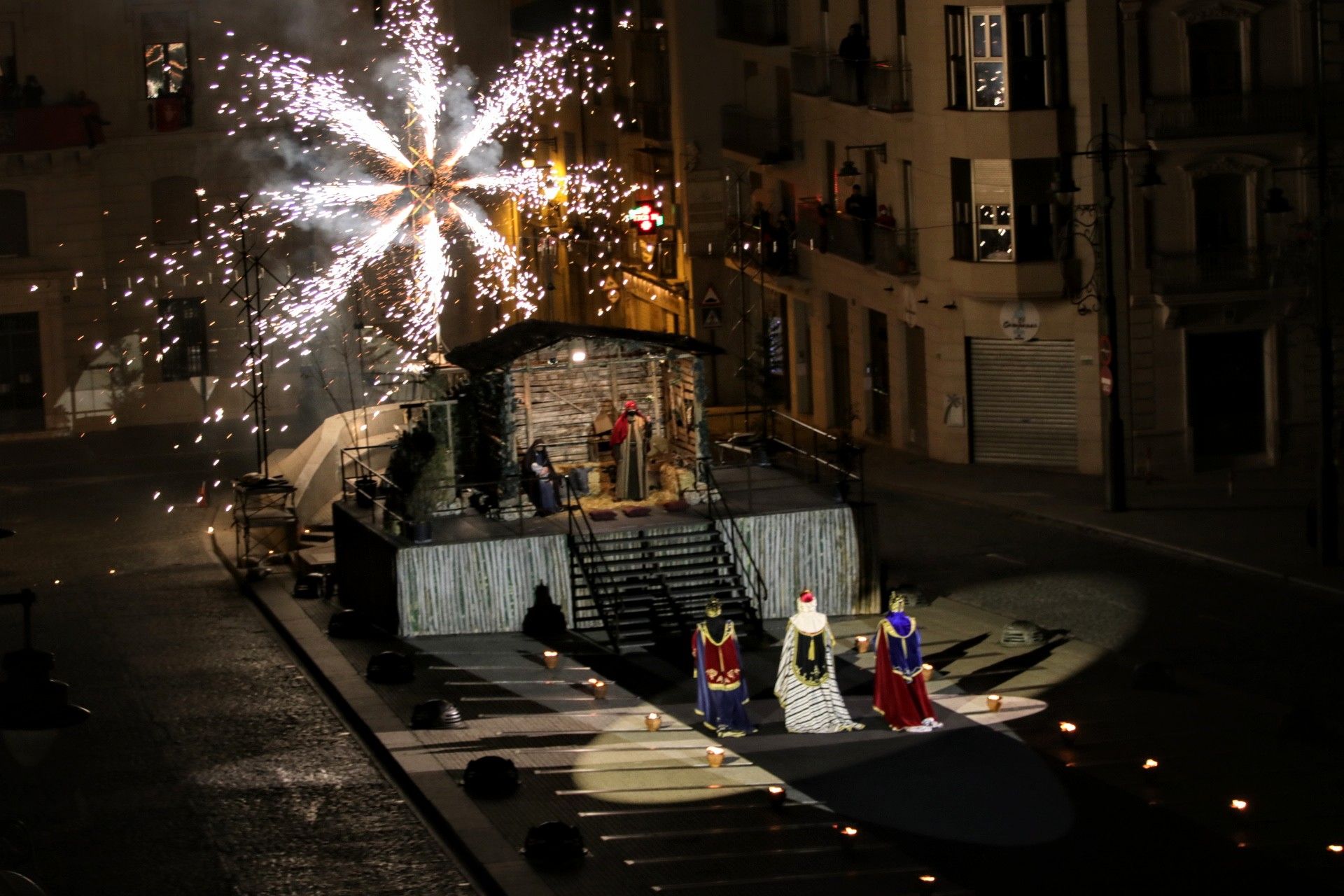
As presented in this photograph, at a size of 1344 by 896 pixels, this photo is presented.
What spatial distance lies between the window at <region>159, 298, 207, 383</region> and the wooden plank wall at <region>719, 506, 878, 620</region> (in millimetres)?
27559

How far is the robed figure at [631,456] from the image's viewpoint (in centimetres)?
2844

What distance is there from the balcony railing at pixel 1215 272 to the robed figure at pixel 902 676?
1756 centimetres

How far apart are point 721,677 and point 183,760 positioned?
575 centimetres

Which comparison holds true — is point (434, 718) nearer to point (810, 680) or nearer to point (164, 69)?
point (810, 680)

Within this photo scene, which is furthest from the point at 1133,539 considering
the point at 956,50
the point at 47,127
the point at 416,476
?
the point at 47,127

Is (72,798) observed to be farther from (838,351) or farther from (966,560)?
(838,351)

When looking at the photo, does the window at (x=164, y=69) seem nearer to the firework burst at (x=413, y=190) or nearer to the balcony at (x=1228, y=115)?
the firework burst at (x=413, y=190)

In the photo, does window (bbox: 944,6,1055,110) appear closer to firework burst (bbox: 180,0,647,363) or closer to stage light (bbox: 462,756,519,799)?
A: firework burst (bbox: 180,0,647,363)

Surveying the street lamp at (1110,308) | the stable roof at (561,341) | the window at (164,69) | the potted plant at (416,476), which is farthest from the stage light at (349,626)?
the window at (164,69)

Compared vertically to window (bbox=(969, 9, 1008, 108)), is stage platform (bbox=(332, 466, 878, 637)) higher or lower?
lower

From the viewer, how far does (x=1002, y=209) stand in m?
37.4

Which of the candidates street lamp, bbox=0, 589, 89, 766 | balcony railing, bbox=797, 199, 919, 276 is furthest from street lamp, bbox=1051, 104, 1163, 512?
street lamp, bbox=0, 589, 89, 766

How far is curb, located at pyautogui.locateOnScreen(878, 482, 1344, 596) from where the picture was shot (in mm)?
26987

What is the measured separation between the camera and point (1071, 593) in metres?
27.0
